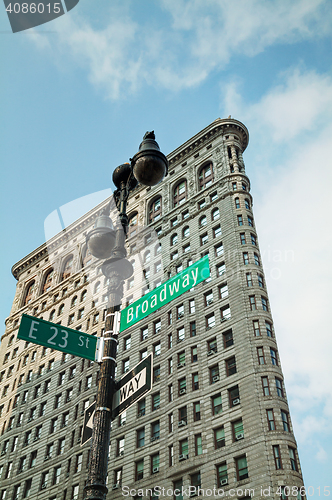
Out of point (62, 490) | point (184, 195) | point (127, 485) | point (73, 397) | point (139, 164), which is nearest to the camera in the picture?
point (139, 164)

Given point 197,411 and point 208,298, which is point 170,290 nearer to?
point 197,411

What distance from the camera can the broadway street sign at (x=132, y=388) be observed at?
7.88m

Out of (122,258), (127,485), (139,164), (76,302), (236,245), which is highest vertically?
(76,302)

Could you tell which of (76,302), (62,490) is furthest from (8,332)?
(62,490)

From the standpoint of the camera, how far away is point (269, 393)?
40.8 m

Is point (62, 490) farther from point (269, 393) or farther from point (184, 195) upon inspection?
point (184, 195)

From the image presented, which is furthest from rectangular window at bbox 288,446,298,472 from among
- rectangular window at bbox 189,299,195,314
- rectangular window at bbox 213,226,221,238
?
rectangular window at bbox 213,226,221,238

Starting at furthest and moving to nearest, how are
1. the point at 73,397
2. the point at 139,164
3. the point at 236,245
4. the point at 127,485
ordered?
the point at 73,397, the point at 236,245, the point at 127,485, the point at 139,164

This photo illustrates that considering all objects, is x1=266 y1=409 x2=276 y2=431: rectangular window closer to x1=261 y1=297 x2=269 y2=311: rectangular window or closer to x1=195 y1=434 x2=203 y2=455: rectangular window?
x1=195 y1=434 x2=203 y2=455: rectangular window

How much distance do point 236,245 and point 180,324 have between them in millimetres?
10314

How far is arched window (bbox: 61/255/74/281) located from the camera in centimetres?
7794

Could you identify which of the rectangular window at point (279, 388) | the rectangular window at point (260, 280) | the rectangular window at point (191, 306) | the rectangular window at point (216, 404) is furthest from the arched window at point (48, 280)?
the rectangular window at point (279, 388)

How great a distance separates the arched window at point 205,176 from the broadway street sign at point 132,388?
192 feet

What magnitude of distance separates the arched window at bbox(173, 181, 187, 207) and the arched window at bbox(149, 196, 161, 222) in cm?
289
